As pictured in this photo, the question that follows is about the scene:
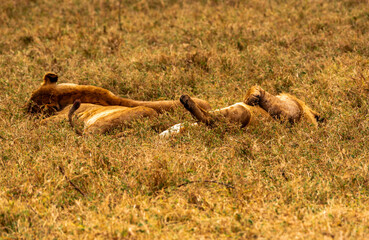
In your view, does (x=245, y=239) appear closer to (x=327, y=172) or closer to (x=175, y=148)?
(x=327, y=172)

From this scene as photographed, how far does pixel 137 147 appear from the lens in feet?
15.3

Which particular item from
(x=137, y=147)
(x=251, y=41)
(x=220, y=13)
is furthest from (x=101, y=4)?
(x=137, y=147)

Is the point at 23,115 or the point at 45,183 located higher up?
the point at 45,183

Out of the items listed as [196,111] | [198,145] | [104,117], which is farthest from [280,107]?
[104,117]

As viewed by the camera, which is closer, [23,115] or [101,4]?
[23,115]

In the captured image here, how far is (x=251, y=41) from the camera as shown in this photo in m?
9.37

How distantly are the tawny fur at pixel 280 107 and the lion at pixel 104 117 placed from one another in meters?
1.30

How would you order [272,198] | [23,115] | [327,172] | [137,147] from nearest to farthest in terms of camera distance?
1. [272,198]
2. [327,172]
3. [137,147]
4. [23,115]

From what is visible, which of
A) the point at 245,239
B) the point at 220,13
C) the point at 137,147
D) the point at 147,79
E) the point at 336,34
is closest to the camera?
the point at 245,239

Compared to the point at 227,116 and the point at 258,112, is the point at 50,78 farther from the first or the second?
the point at 258,112

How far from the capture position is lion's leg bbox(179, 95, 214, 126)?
478 centimetres

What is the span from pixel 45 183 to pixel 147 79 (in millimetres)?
3924

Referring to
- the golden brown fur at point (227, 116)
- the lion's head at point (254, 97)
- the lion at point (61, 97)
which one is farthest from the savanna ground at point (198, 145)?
the lion's head at point (254, 97)

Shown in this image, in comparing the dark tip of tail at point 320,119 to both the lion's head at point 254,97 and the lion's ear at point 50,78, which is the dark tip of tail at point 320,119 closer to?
the lion's head at point 254,97
